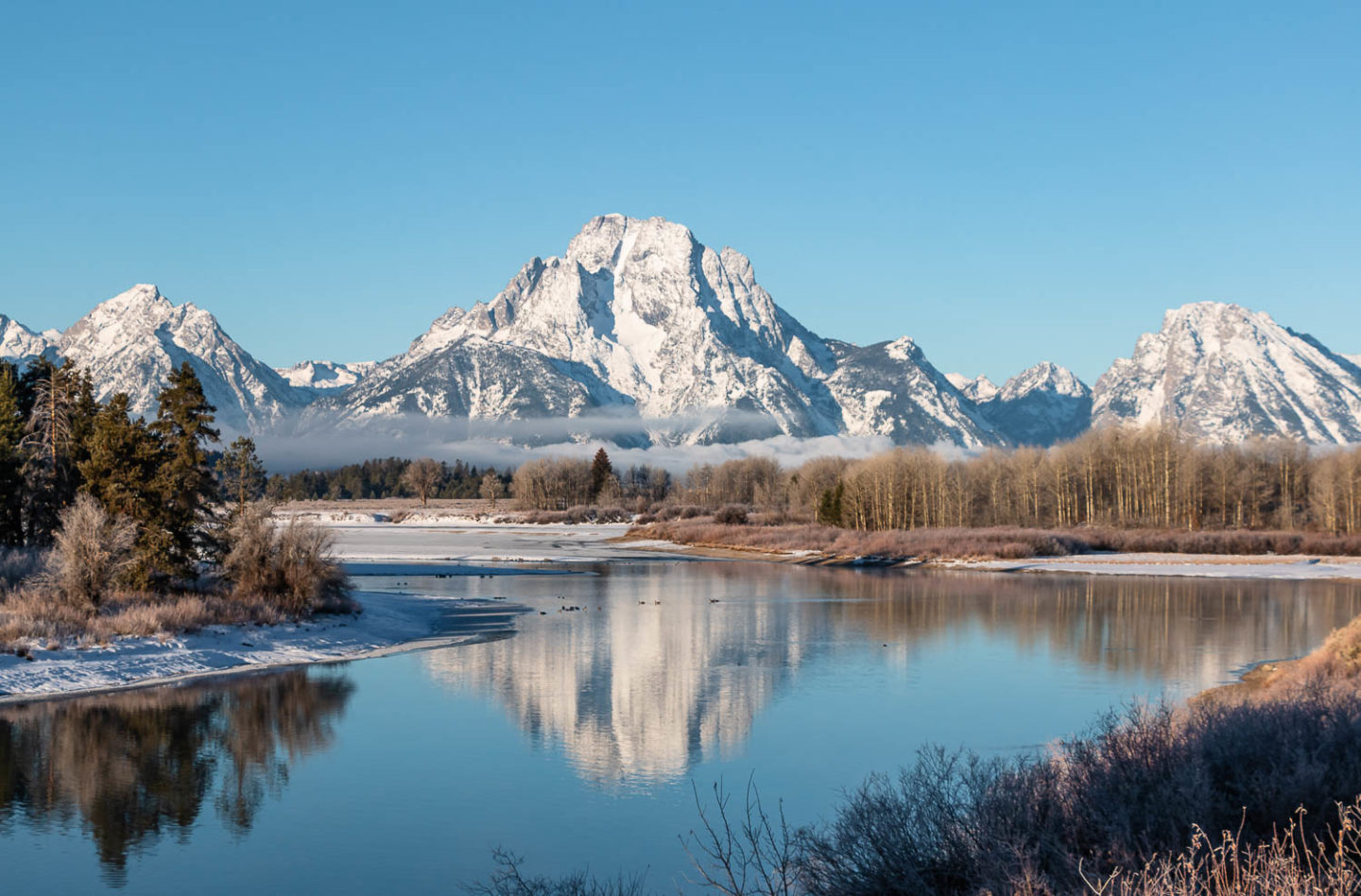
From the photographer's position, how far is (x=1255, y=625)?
3872cm

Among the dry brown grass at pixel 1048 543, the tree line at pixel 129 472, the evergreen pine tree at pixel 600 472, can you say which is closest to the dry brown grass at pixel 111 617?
the tree line at pixel 129 472

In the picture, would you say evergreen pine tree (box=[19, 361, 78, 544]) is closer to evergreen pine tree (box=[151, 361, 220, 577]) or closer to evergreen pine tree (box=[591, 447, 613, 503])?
evergreen pine tree (box=[151, 361, 220, 577])

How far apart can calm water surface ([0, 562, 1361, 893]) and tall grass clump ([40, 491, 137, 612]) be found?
6.32 metres

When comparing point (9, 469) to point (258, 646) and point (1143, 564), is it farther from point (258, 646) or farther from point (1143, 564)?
point (1143, 564)

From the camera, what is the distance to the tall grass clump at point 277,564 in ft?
112

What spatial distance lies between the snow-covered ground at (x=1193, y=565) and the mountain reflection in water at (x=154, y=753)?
180 ft

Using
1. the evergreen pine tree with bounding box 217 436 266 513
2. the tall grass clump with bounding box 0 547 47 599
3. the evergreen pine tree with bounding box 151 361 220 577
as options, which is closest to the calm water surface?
the evergreen pine tree with bounding box 151 361 220 577

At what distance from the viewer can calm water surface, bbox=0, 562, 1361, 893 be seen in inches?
542

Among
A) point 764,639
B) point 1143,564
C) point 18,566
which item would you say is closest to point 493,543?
point 1143,564

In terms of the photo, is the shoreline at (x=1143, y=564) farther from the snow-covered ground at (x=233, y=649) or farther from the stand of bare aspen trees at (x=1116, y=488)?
the snow-covered ground at (x=233, y=649)

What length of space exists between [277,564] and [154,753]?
16.5m

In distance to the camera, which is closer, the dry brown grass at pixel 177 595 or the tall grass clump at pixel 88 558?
the dry brown grass at pixel 177 595

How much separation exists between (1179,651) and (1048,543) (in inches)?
1988

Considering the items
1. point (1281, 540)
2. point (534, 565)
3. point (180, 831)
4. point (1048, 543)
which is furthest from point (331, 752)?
point (1281, 540)
